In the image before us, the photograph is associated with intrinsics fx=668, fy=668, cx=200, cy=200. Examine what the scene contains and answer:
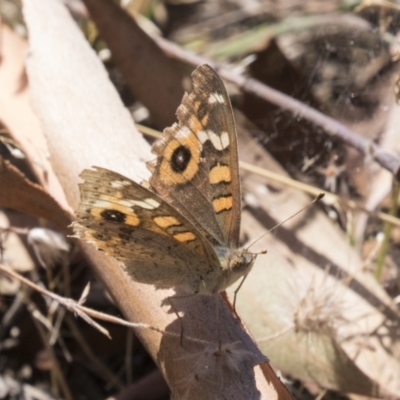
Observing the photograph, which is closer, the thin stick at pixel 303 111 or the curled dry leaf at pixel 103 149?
the curled dry leaf at pixel 103 149

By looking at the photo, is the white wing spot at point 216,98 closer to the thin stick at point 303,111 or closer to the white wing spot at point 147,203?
the white wing spot at point 147,203

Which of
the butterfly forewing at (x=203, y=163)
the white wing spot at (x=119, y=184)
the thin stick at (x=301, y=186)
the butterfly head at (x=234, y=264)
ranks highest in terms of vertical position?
the thin stick at (x=301, y=186)

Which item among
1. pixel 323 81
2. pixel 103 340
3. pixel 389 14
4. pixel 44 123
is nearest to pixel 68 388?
pixel 103 340

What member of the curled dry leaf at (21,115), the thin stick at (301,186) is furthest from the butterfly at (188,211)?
the thin stick at (301,186)

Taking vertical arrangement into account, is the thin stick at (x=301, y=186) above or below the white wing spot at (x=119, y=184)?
above

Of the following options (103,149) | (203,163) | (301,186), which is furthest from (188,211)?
(301,186)

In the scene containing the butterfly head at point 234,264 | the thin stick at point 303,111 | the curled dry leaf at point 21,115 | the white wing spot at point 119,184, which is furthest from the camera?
the thin stick at point 303,111

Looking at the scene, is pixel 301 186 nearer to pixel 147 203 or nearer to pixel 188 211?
pixel 188 211

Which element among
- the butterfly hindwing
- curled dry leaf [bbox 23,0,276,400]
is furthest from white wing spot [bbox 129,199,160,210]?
curled dry leaf [bbox 23,0,276,400]
